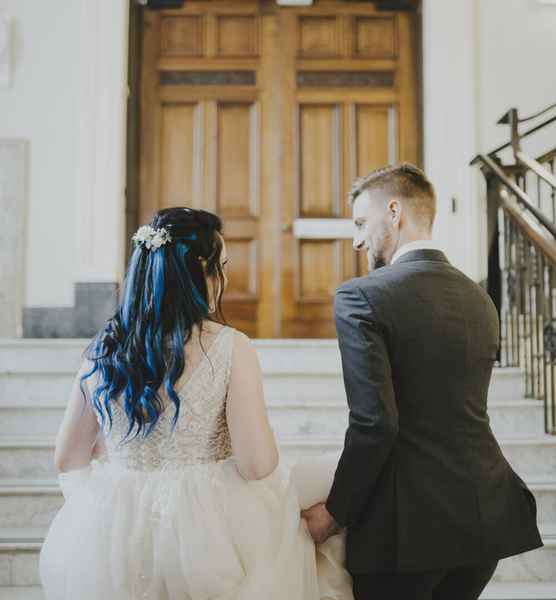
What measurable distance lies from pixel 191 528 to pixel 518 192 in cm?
268

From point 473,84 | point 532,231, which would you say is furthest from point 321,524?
point 473,84

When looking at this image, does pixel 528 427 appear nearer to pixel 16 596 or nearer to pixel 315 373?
pixel 315 373

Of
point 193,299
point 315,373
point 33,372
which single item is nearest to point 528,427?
point 315,373

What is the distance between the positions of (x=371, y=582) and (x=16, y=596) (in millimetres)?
1574

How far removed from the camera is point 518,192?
11.3 ft

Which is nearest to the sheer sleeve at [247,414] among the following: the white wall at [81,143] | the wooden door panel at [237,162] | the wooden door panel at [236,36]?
the white wall at [81,143]

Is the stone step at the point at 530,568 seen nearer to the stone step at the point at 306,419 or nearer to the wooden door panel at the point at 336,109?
the stone step at the point at 306,419

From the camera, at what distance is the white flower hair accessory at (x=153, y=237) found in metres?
1.50

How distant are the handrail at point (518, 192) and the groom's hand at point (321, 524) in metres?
2.17

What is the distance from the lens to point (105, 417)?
1.50 metres

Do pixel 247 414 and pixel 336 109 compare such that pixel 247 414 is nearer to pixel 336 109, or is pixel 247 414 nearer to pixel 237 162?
pixel 237 162

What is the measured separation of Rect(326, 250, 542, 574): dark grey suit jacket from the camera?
137 centimetres

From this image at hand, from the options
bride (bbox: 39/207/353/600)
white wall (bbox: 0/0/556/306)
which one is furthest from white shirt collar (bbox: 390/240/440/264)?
white wall (bbox: 0/0/556/306)

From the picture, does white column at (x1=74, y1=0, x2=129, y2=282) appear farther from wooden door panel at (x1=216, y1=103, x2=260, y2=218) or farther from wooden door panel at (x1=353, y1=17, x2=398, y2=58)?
wooden door panel at (x1=353, y1=17, x2=398, y2=58)
